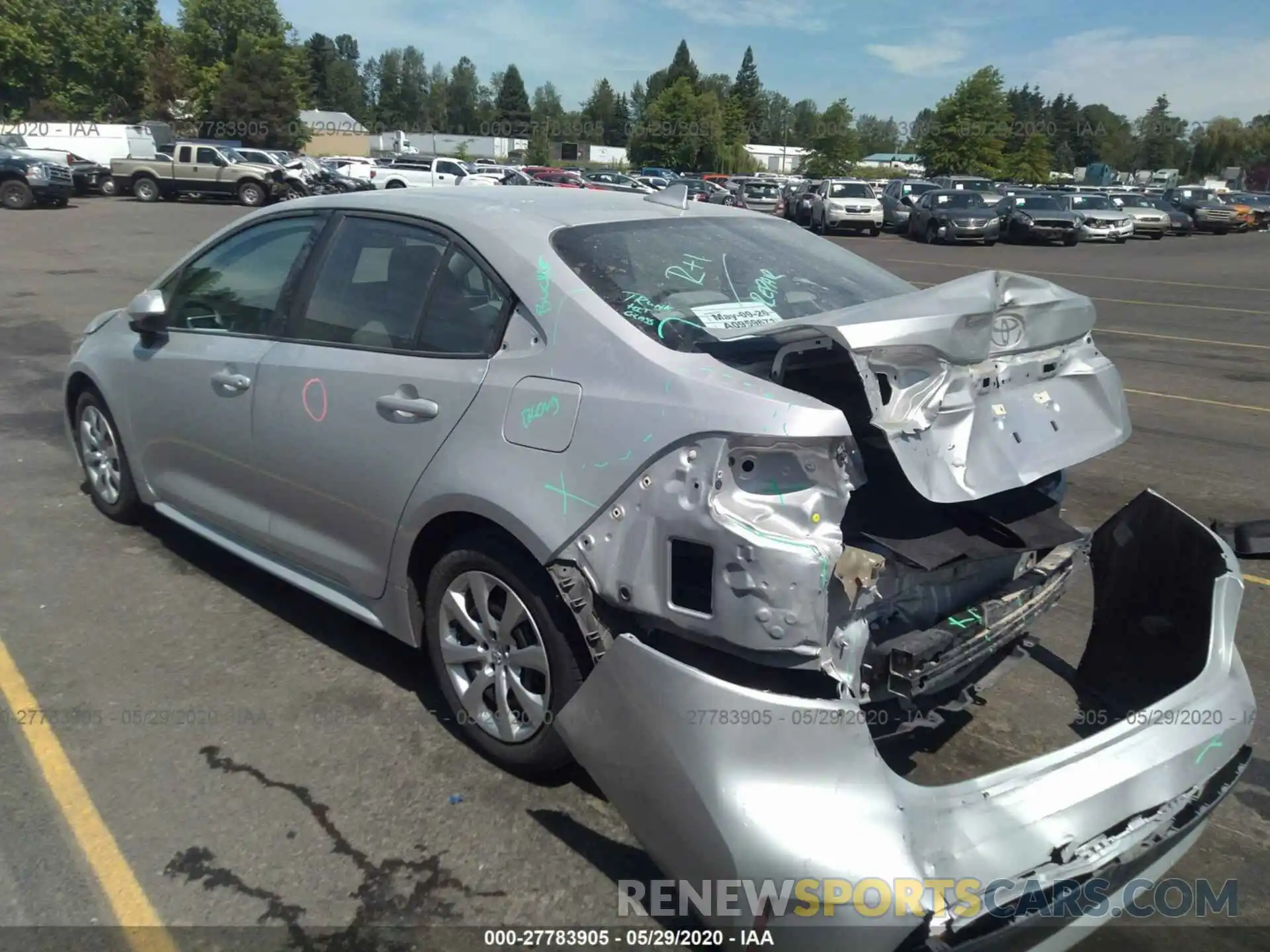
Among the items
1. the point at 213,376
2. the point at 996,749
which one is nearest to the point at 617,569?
the point at 996,749

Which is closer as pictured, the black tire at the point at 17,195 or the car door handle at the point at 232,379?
the car door handle at the point at 232,379

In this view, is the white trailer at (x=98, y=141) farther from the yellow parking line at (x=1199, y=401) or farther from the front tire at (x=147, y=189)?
the yellow parking line at (x=1199, y=401)

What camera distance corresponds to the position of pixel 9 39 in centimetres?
5597

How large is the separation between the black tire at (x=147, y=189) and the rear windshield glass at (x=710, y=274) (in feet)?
117

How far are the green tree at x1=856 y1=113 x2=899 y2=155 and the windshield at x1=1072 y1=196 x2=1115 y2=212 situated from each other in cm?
12373

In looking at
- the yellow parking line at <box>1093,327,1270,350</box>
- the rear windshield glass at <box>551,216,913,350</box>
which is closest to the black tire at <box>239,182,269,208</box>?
the yellow parking line at <box>1093,327,1270,350</box>

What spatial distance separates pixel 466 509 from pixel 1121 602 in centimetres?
219

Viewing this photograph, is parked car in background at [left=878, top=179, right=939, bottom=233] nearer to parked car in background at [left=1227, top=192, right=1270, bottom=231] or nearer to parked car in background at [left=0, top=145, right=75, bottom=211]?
parked car in background at [left=1227, top=192, right=1270, bottom=231]

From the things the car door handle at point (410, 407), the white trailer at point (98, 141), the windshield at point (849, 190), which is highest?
the white trailer at point (98, 141)

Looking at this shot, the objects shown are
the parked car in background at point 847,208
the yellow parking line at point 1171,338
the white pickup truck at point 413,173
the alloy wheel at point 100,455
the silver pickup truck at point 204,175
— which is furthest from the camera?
the white pickup truck at point 413,173

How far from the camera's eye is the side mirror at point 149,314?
172 inches

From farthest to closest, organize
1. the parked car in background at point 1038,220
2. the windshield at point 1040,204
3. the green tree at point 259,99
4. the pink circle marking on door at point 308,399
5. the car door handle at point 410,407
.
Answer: the green tree at point 259,99 < the windshield at point 1040,204 < the parked car in background at point 1038,220 < the pink circle marking on door at point 308,399 < the car door handle at point 410,407

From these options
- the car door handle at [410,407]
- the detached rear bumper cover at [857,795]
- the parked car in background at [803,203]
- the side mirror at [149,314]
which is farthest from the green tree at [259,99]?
the detached rear bumper cover at [857,795]

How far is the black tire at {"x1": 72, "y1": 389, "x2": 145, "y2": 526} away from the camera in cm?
495
